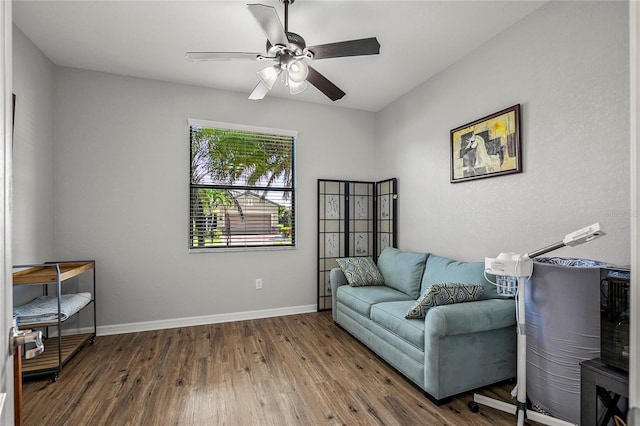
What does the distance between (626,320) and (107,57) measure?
4.31m

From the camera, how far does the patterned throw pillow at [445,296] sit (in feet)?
7.25

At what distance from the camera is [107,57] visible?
3008 mm

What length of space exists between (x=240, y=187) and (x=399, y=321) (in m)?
2.45

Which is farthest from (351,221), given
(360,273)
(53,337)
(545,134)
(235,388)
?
(53,337)

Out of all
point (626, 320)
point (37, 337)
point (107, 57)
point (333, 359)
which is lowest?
point (333, 359)

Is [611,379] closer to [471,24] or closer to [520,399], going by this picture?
[520,399]

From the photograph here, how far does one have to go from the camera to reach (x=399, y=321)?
7.89 feet

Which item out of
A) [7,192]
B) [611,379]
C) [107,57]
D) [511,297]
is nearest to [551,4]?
[511,297]

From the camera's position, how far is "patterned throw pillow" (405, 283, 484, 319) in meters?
2.21

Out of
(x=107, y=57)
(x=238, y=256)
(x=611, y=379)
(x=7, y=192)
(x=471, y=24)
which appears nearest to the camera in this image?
(x=7, y=192)

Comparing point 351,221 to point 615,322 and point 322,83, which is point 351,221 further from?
point 615,322

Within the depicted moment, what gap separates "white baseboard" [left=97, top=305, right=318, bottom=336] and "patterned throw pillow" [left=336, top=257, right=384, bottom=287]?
3.08ft

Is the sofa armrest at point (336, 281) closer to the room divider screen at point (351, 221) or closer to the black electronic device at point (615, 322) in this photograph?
the room divider screen at point (351, 221)

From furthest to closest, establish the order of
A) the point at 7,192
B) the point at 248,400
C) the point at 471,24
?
1. the point at 471,24
2. the point at 248,400
3. the point at 7,192
